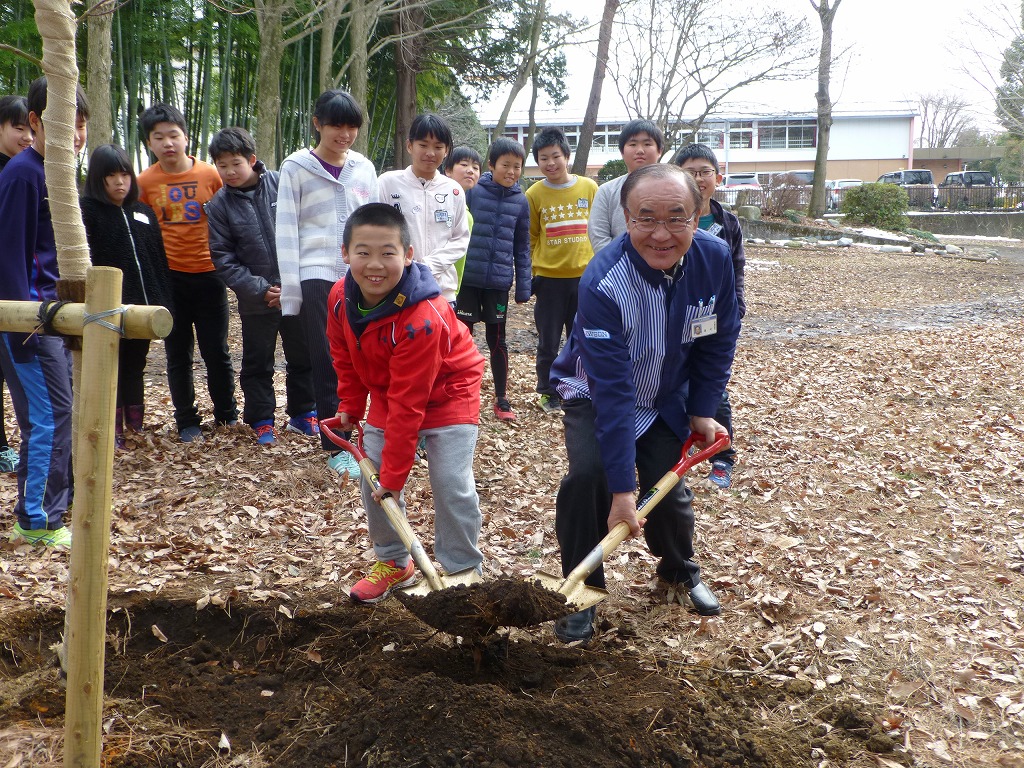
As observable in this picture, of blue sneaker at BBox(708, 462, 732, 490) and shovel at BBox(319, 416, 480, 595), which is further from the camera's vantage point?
blue sneaker at BBox(708, 462, 732, 490)

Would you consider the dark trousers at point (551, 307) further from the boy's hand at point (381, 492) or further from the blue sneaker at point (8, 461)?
the blue sneaker at point (8, 461)

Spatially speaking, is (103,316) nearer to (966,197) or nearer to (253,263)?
(253,263)

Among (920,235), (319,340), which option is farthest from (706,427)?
(920,235)

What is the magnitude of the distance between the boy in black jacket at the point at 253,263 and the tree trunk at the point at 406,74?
31.7 ft

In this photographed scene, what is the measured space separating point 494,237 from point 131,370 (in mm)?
2577

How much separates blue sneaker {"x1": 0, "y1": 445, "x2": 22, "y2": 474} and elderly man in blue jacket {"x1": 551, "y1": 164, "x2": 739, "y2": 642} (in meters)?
3.63

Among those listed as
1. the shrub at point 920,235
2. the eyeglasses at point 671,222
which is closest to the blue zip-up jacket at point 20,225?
the eyeglasses at point 671,222

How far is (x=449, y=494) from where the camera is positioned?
132 inches

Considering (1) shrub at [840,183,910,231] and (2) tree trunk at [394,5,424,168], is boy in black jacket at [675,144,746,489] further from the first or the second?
(1) shrub at [840,183,910,231]

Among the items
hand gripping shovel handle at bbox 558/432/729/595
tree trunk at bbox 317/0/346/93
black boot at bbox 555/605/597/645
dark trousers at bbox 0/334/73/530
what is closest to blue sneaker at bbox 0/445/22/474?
dark trousers at bbox 0/334/73/530

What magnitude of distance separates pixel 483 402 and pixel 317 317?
7.54ft

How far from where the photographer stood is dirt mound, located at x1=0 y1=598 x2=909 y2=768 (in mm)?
2492

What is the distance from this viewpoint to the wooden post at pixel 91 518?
2.08m

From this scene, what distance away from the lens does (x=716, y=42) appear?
20438 mm
